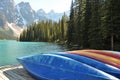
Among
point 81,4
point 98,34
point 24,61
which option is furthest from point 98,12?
point 24,61

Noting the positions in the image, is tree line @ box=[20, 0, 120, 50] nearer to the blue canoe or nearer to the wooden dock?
the wooden dock

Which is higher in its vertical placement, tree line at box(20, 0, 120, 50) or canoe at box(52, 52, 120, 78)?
tree line at box(20, 0, 120, 50)

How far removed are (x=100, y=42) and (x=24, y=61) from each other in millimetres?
27687

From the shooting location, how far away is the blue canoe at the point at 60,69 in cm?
1104

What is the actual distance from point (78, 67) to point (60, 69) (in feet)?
3.46

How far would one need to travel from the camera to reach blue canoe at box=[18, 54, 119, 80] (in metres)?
11.0

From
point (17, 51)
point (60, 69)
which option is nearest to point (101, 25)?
point (17, 51)

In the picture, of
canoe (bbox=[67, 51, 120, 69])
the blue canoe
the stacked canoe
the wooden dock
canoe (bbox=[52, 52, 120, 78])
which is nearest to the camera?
the blue canoe

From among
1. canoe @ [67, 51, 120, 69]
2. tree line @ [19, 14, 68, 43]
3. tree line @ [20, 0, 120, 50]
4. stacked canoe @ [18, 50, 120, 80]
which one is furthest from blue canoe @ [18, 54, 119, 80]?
tree line @ [19, 14, 68, 43]

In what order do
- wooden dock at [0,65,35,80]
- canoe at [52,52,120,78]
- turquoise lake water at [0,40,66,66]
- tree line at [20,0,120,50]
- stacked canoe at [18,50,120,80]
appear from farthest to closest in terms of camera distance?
tree line at [20,0,120,50] < turquoise lake water at [0,40,66,66] < wooden dock at [0,65,35,80] < canoe at [52,52,120,78] < stacked canoe at [18,50,120,80]

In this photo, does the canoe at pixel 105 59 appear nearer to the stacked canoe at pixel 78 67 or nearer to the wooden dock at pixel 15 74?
the stacked canoe at pixel 78 67

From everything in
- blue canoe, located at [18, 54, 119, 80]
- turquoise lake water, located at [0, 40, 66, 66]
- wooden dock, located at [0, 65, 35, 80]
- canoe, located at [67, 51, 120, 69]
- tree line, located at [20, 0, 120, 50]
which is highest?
tree line, located at [20, 0, 120, 50]

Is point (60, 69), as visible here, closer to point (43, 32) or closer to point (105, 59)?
point (105, 59)

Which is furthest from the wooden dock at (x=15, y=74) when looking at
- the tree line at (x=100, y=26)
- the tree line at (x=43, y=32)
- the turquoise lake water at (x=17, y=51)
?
the tree line at (x=43, y=32)
